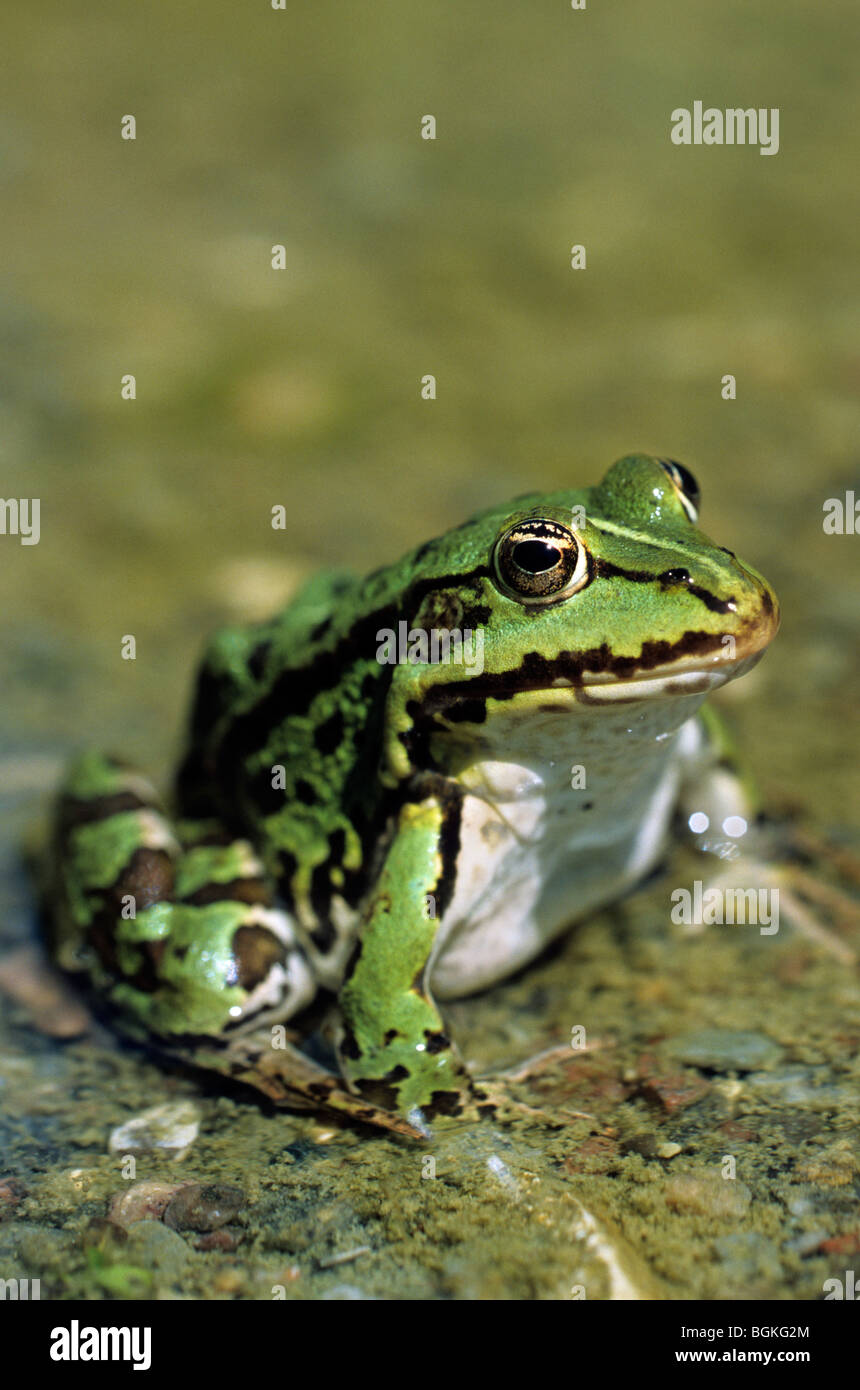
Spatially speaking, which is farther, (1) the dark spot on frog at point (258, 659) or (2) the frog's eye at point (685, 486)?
(1) the dark spot on frog at point (258, 659)

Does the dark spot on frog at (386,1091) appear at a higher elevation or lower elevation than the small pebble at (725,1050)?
lower

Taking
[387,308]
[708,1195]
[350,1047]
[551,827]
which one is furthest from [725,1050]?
[387,308]

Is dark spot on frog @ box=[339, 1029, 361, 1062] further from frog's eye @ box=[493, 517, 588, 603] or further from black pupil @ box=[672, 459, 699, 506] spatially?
black pupil @ box=[672, 459, 699, 506]

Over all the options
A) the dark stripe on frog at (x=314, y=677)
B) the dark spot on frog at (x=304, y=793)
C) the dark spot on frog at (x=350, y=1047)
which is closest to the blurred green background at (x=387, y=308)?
the dark stripe on frog at (x=314, y=677)

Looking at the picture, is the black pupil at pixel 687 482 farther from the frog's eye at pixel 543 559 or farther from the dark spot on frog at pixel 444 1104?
the dark spot on frog at pixel 444 1104

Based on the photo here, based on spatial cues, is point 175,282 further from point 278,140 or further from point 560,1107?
point 560,1107

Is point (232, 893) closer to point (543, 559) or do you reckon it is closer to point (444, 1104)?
point (444, 1104)

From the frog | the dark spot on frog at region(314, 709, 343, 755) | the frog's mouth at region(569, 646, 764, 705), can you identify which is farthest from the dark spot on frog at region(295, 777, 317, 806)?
the frog's mouth at region(569, 646, 764, 705)
